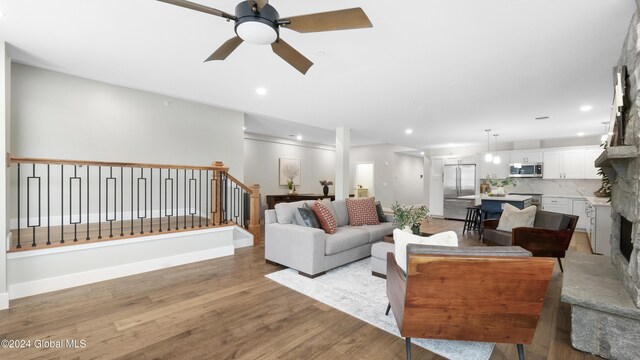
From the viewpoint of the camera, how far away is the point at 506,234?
4035mm

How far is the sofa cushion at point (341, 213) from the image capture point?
4613mm

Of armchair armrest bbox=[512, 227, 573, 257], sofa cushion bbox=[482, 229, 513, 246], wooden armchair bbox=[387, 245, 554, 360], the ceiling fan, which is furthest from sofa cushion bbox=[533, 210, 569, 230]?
the ceiling fan

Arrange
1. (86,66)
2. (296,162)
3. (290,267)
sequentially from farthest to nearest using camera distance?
(296,162) < (290,267) < (86,66)

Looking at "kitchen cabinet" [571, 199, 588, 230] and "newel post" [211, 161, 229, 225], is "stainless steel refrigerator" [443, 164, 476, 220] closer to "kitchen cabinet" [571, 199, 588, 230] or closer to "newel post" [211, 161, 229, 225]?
"kitchen cabinet" [571, 199, 588, 230]

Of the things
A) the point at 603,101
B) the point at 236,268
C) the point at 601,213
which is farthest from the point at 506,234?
the point at 236,268

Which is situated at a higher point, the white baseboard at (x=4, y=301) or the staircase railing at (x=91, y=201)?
the staircase railing at (x=91, y=201)

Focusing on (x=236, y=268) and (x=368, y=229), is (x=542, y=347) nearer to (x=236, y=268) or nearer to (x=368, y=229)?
(x=368, y=229)

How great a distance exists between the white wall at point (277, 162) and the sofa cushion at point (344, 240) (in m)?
4.65

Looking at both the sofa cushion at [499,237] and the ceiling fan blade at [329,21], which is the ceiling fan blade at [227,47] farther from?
the sofa cushion at [499,237]

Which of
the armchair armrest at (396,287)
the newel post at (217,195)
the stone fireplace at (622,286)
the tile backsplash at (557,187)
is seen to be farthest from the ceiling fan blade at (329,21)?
the tile backsplash at (557,187)

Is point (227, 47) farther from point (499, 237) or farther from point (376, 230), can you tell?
point (499, 237)

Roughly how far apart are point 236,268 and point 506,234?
154 inches

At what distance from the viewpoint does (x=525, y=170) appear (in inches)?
307

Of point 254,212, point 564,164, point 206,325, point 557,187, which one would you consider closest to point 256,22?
point 206,325
